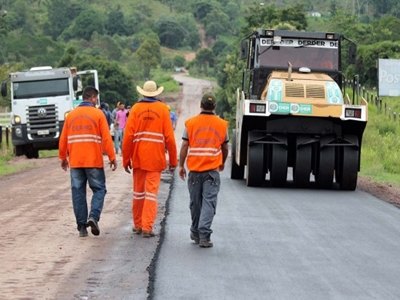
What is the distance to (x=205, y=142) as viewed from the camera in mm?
11766

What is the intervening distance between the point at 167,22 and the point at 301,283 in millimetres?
164718

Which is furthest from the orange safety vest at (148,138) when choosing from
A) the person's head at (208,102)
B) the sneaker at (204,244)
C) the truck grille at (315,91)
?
the truck grille at (315,91)

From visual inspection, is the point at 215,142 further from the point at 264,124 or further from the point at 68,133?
the point at 264,124

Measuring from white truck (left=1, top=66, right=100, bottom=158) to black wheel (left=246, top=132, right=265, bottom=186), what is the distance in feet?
52.7

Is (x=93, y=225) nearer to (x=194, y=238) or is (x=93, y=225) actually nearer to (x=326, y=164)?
(x=194, y=238)

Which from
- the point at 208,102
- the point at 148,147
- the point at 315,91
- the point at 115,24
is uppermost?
the point at 115,24

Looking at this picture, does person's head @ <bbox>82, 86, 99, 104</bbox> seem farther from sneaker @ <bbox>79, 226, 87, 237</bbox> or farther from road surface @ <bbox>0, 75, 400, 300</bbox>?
road surface @ <bbox>0, 75, 400, 300</bbox>

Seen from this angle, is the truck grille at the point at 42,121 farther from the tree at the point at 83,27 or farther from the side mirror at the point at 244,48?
the tree at the point at 83,27

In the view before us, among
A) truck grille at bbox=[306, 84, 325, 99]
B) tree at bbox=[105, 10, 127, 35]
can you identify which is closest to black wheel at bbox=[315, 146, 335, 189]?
truck grille at bbox=[306, 84, 325, 99]

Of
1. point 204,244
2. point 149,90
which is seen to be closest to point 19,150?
point 149,90

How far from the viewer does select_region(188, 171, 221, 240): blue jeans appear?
1157cm

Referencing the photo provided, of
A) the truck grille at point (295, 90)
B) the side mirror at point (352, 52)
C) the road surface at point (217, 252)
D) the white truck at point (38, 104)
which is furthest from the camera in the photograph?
the white truck at point (38, 104)

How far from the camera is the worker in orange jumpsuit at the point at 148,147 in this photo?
12.3 m

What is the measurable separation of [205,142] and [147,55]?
120 metres
